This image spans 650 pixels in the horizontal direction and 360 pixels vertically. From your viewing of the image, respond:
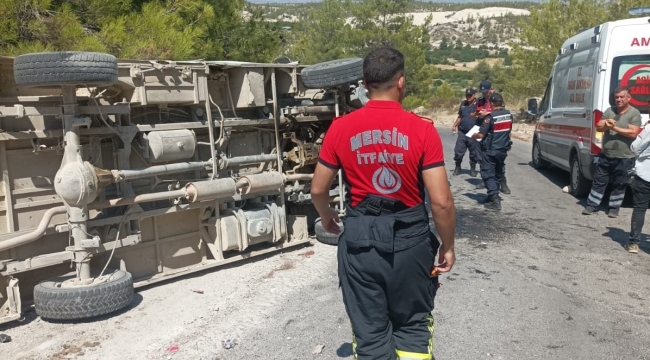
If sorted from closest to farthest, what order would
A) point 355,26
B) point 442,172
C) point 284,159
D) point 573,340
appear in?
point 442,172 → point 573,340 → point 284,159 → point 355,26

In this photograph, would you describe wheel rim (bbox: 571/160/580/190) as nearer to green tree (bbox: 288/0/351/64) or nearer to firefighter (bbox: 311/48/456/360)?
firefighter (bbox: 311/48/456/360)

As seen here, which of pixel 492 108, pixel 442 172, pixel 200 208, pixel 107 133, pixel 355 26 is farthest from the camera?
pixel 355 26

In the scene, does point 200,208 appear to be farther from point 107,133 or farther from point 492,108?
point 492,108

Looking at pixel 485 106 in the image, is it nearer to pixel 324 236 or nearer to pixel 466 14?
pixel 324 236

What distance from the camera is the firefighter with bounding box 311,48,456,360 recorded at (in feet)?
10.5

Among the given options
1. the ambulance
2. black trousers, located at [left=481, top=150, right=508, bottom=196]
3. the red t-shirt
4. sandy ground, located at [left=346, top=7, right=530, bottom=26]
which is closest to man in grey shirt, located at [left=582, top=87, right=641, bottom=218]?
the ambulance

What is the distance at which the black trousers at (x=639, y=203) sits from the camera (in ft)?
23.0

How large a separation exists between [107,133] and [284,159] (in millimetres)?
2321

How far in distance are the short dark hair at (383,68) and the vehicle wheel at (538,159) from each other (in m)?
10.9

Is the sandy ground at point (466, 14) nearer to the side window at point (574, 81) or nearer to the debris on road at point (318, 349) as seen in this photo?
the side window at point (574, 81)

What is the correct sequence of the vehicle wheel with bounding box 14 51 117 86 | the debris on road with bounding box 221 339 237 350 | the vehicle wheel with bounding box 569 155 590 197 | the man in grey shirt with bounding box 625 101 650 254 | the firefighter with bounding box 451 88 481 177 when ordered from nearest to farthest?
the debris on road with bounding box 221 339 237 350 < the vehicle wheel with bounding box 14 51 117 86 < the man in grey shirt with bounding box 625 101 650 254 < the vehicle wheel with bounding box 569 155 590 197 < the firefighter with bounding box 451 88 481 177

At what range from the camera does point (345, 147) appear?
330 cm

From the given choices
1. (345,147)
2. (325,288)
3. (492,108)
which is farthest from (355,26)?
(345,147)

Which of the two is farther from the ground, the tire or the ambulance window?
the ambulance window
